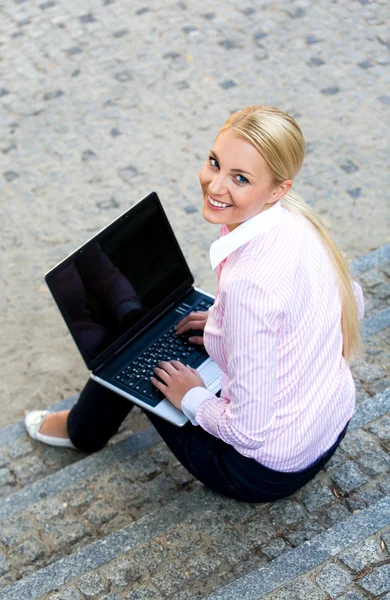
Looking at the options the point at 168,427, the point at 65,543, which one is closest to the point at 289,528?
the point at 168,427

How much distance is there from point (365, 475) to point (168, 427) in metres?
0.91

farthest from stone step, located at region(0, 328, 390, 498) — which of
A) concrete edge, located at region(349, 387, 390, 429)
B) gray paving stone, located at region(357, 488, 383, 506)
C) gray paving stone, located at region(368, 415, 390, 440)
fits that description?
gray paving stone, located at region(357, 488, 383, 506)

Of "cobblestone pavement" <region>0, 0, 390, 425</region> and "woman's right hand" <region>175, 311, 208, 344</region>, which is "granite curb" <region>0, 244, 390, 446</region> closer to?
"cobblestone pavement" <region>0, 0, 390, 425</region>

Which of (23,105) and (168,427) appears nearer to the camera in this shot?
(168,427)

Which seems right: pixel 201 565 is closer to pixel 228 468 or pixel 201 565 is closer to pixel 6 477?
pixel 228 468

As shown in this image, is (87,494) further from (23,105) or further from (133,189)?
(23,105)

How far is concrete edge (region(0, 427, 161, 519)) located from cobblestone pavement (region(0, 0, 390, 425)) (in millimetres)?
1073

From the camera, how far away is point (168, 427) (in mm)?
3545

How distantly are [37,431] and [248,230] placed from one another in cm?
226

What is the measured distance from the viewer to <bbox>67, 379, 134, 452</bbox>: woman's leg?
4.09 m

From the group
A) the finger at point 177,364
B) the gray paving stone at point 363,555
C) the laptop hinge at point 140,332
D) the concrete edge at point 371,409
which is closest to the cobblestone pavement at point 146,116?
the laptop hinge at point 140,332

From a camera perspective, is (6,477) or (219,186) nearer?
(219,186)

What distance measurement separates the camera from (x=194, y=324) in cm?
389

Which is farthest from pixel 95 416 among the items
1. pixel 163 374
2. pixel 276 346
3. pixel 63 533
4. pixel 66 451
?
pixel 276 346
